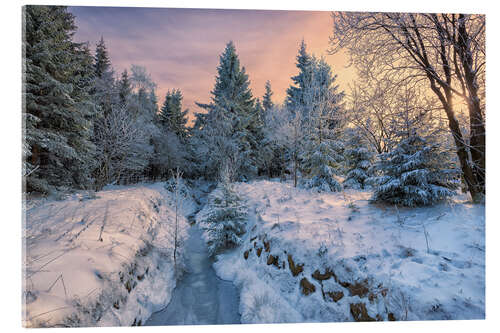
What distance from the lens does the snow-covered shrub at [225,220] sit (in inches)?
242

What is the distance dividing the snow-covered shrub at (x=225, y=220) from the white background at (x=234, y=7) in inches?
133

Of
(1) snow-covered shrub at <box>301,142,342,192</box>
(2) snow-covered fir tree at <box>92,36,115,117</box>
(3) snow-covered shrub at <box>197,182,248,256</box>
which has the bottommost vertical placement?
(3) snow-covered shrub at <box>197,182,248,256</box>

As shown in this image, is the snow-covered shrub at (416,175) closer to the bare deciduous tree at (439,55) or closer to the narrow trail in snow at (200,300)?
the bare deciduous tree at (439,55)

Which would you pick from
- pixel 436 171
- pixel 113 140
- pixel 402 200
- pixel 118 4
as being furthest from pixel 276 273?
pixel 113 140

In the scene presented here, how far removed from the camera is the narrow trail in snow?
10.8 ft

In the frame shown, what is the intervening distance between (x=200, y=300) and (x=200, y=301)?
6 cm

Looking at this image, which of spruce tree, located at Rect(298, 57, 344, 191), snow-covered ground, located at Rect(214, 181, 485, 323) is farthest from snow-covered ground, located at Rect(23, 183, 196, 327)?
spruce tree, located at Rect(298, 57, 344, 191)

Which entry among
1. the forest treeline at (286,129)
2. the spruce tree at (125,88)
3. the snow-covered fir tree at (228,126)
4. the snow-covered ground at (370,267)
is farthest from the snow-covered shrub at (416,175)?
the spruce tree at (125,88)

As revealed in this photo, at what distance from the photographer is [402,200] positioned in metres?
3.96

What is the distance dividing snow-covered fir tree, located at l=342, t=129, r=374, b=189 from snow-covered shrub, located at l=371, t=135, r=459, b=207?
5219mm

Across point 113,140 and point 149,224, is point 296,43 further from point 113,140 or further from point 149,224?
point 113,140

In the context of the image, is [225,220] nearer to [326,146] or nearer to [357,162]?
[326,146]

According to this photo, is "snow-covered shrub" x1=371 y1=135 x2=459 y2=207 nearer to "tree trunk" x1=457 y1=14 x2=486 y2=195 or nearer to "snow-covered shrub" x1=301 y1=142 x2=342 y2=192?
"tree trunk" x1=457 y1=14 x2=486 y2=195

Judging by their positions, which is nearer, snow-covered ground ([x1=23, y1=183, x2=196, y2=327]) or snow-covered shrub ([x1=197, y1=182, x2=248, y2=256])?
snow-covered ground ([x1=23, y1=183, x2=196, y2=327])
